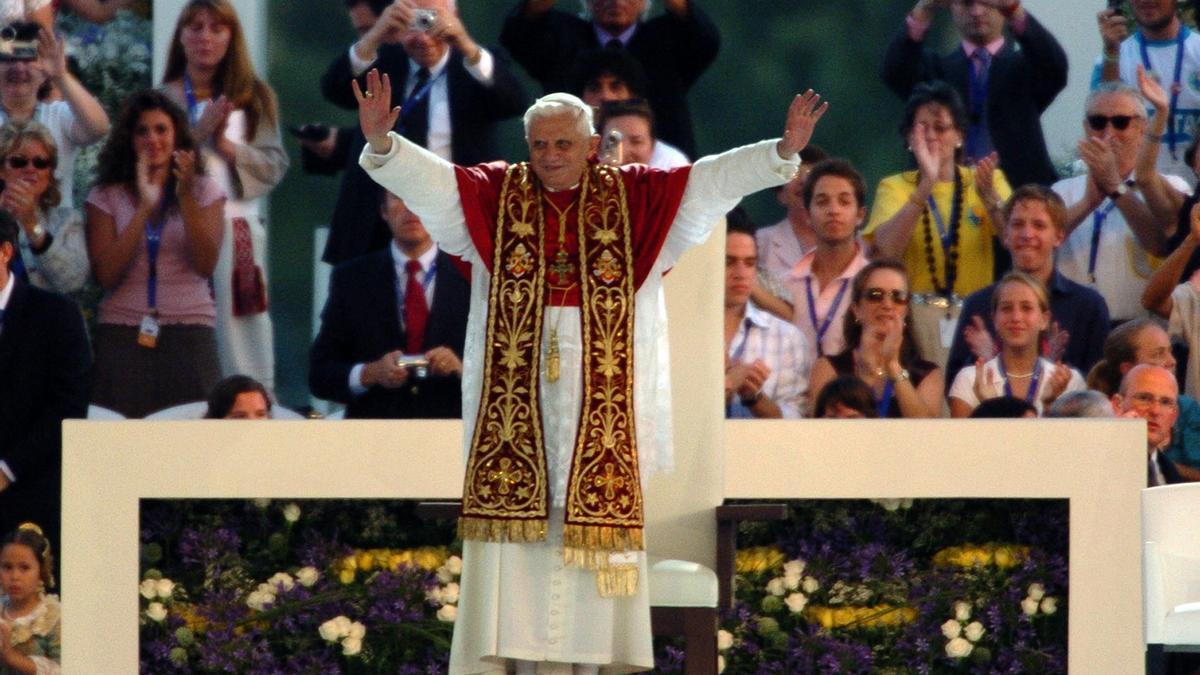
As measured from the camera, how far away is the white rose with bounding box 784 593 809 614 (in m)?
4.80

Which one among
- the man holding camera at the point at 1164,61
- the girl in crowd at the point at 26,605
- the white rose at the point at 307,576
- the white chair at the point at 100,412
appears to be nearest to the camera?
the white rose at the point at 307,576

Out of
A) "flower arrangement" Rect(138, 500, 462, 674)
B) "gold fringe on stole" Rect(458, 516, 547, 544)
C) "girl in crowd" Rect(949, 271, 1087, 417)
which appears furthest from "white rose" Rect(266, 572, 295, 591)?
"girl in crowd" Rect(949, 271, 1087, 417)

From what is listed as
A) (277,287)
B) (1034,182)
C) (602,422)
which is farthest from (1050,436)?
(277,287)

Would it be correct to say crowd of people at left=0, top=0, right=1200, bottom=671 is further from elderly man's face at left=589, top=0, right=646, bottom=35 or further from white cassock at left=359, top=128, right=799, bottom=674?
white cassock at left=359, top=128, right=799, bottom=674

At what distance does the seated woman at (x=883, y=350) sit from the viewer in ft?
20.9

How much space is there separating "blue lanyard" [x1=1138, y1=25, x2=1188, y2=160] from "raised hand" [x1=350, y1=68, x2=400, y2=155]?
13.3ft

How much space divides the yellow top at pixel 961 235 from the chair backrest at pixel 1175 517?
1.97m

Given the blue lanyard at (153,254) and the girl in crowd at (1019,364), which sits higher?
the blue lanyard at (153,254)

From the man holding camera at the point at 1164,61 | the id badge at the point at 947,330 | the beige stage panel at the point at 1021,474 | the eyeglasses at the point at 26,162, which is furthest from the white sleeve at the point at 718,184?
the eyeglasses at the point at 26,162

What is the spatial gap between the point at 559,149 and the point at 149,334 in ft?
10.5

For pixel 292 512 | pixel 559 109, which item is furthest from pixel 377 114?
pixel 292 512

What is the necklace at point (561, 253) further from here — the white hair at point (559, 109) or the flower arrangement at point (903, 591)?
the flower arrangement at point (903, 591)

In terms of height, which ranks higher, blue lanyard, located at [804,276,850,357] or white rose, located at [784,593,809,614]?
blue lanyard, located at [804,276,850,357]

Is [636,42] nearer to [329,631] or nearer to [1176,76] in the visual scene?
[1176,76]
